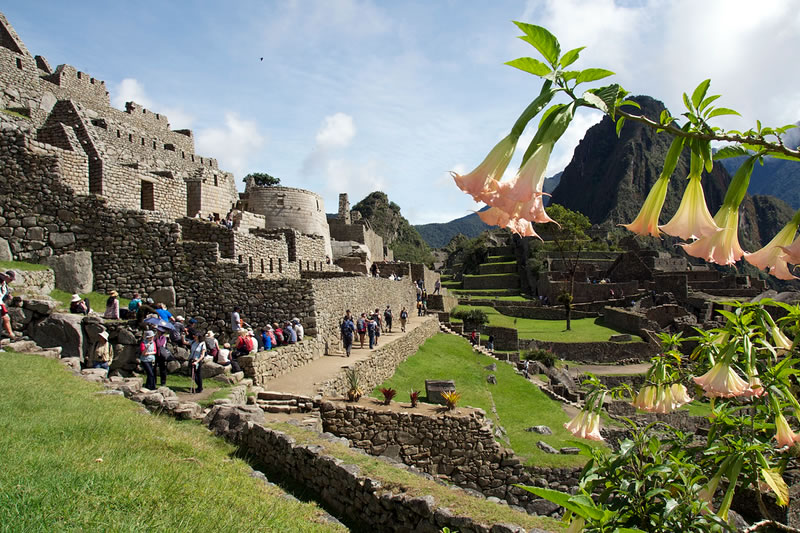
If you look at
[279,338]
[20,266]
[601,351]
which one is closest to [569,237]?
[601,351]

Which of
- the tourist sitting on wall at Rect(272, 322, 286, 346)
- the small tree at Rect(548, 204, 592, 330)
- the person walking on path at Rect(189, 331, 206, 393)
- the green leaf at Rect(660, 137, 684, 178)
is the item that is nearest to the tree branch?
the green leaf at Rect(660, 137, 684, 178)

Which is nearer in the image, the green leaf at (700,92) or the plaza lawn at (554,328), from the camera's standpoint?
the green leaf at (700,92)

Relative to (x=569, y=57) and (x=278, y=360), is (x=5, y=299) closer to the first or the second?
(x=278, y=360)

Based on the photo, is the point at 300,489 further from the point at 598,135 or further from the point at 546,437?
the point at 598,135

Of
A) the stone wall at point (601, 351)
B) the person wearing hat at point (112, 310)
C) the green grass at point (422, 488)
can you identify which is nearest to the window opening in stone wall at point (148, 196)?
the person wearing hat at point (112, 310)

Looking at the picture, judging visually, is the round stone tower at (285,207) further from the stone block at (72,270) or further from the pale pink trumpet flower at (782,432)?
the pale pink trumpet flower at (782,432)

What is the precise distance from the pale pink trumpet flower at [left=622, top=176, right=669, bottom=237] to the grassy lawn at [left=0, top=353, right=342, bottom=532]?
4165mm

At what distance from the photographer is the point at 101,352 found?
11555mm

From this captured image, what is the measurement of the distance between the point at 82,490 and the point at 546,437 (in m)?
11.9

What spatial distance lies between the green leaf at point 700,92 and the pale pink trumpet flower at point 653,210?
273 millimetres

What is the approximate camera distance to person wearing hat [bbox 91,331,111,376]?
454 inches

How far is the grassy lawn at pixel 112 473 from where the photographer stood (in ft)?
14.2

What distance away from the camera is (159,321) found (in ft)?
39.9

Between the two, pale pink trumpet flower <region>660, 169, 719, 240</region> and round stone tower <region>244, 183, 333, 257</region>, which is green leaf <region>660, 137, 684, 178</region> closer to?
pale pink trumpet flower <region>660, 169, 719, 240</region>
